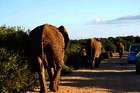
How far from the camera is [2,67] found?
54.5ft

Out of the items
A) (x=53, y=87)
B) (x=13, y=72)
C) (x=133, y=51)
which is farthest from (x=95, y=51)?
(x=13, y=72)

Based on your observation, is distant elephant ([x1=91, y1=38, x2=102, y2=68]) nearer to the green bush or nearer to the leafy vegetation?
the leafy vegetation

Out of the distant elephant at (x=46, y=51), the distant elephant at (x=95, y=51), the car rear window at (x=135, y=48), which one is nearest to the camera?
the distant elephant at (x=46, y=51)

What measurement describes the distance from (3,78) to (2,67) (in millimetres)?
388

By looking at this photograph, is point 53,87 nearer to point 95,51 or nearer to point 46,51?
point 46,51

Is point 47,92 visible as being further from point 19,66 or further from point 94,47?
point 94,47

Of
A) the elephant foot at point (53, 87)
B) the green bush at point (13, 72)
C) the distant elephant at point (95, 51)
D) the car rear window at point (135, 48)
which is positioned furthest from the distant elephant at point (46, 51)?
the car rear window at point (135, 48)

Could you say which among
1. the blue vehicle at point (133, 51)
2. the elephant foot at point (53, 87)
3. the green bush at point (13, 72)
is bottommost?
the blue vehicle at point (133, 51)

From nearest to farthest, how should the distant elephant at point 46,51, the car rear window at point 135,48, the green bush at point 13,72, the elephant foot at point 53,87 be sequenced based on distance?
the green bush at point 13,72 → the distant elephant at point 46,51 → the elephant foot at point 53,87 → the car rear window at point 135,48

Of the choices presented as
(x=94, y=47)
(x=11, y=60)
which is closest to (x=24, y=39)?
(x=11, y=60)

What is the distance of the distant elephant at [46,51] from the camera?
1697 cm

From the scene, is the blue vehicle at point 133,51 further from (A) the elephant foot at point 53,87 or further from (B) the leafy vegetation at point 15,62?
(A) the elephant foot at point 53,87

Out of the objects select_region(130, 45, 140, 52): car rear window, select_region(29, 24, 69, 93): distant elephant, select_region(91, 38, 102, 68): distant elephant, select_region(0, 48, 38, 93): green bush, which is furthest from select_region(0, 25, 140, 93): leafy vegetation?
select_region(130, 45, 140, 52): car rear window

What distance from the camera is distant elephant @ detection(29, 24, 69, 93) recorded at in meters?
17.0
